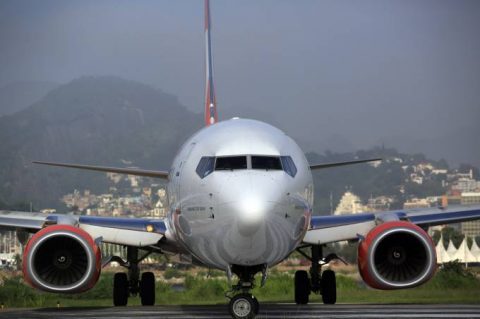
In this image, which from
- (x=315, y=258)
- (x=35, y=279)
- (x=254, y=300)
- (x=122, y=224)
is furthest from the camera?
(x=315, y=258)

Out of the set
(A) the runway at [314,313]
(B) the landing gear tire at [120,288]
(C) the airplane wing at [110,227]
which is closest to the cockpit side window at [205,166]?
(A) the runway at [314,313]

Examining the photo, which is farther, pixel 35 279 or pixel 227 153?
pixel 35 279

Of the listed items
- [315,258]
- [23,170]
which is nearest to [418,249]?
[315,258]

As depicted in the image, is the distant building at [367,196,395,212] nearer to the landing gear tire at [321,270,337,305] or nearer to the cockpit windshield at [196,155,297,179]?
the landing gear tire at [321,270,337,305]

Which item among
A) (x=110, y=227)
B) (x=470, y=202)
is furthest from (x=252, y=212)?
(x=470, y=202)

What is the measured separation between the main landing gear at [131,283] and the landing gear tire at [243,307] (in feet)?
30.0

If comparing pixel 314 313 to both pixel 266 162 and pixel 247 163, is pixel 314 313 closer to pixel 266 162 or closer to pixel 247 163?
pixel 266 162

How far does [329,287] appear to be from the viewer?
2581 centimetres

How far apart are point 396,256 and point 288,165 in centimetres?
479

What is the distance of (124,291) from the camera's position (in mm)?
26234

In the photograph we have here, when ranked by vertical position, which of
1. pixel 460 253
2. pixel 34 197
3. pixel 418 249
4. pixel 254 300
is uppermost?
pixel 34 197

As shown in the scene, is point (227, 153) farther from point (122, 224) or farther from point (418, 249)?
point (122, 224)

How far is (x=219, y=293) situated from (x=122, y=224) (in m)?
12.6

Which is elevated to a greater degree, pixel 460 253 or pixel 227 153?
pixel 460 253
